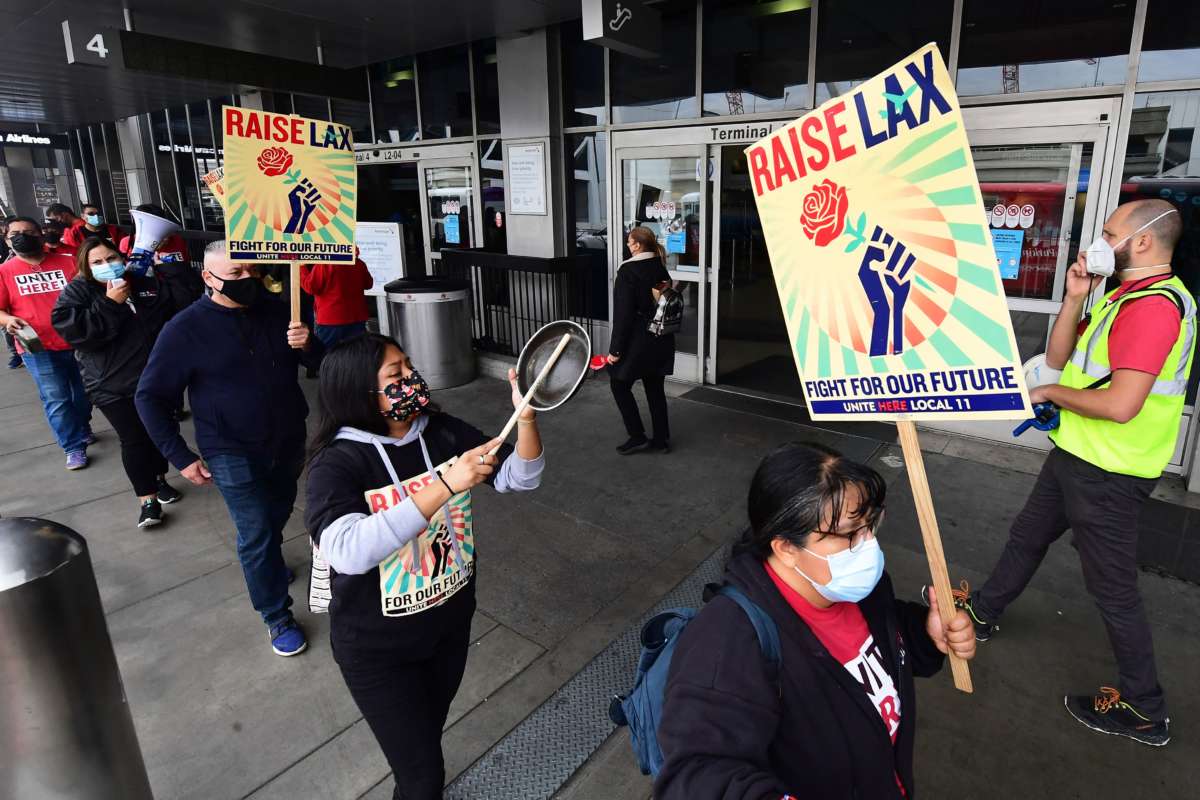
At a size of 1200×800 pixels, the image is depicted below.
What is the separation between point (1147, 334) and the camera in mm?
2475

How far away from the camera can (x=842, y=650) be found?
1.54 metres

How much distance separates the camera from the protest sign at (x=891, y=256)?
148 cm

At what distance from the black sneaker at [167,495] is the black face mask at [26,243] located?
2022 mm

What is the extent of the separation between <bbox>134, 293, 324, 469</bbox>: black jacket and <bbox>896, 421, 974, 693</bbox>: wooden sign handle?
2.76 meters

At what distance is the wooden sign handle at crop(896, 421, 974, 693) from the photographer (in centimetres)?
156

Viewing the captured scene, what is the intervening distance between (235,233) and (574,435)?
3526 mm

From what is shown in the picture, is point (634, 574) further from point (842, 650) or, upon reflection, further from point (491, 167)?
point (491, 167)

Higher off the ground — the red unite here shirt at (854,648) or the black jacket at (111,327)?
the black jacket at (111,327)

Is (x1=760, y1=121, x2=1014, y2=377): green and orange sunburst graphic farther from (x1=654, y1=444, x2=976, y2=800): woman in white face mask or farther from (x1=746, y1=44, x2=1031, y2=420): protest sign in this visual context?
(x1=654, y1=444, x2=976, y2=800): woman in white face mask

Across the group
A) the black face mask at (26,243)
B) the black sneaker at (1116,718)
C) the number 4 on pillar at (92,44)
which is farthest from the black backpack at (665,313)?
the number 4 on pillar at (92,44)

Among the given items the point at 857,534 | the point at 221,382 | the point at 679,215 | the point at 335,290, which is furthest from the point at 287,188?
the point at 679,215

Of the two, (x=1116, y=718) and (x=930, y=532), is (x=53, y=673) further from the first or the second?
(x=1116, y=718)

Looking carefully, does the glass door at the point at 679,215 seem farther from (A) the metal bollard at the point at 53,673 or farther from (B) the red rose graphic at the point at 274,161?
(A) the metal bollard at the point at 53,673

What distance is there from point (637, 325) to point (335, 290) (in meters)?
2.91
